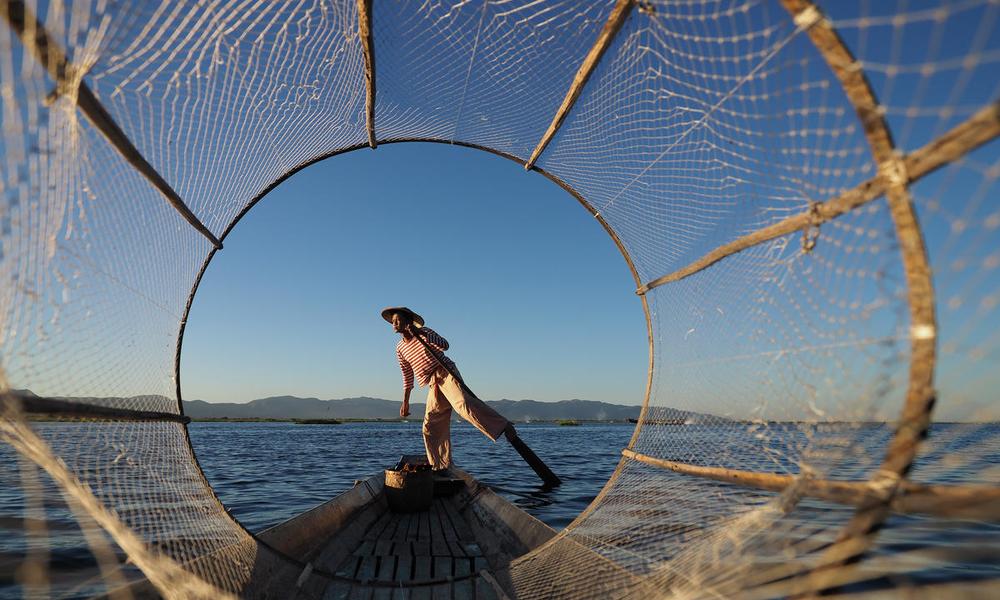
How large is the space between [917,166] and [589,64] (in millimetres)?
2216

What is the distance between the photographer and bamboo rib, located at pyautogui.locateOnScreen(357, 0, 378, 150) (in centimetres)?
279

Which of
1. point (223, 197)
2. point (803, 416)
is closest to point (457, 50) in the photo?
point (223, 197)

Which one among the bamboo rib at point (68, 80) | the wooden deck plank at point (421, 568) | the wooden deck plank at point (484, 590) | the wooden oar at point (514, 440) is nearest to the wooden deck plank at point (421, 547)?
the wooden deck plank at point (421, 568)

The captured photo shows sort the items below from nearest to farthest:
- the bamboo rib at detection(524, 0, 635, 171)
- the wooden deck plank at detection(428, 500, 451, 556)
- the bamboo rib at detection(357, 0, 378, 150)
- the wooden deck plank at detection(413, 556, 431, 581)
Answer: the bamboo rib at detection(524, 0, 635, 171) → the bamboo rib at detection(357, 0, 378, 150) → the wooden deck plank at detection(413, 556, 431, 581) → the wooden deck plank at detection(428, 500, 451, 556)

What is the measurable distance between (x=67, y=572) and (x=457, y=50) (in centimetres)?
588

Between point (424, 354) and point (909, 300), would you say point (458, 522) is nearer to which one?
point (424, 354)

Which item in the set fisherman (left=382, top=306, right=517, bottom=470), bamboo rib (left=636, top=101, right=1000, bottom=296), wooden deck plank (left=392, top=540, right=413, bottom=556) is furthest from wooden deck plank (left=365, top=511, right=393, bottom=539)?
bamboo rib (left=636, top=101, right=1000, bottom=296)

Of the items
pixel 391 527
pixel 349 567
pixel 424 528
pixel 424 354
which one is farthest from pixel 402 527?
pixel 424 354

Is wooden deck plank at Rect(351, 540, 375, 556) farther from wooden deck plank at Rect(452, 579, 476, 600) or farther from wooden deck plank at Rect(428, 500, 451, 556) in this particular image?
wooden deck plank at Rect(452, 579, 476, 600)

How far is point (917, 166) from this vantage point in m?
1.36

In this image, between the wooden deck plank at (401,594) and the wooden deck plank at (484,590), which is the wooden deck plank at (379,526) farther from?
the wooden deck plank at (484,590)

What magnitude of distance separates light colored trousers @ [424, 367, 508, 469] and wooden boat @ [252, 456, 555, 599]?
77cm

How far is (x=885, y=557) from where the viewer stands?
16.9 ft

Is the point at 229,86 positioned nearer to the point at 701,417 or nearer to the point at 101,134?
the point at 101,134
